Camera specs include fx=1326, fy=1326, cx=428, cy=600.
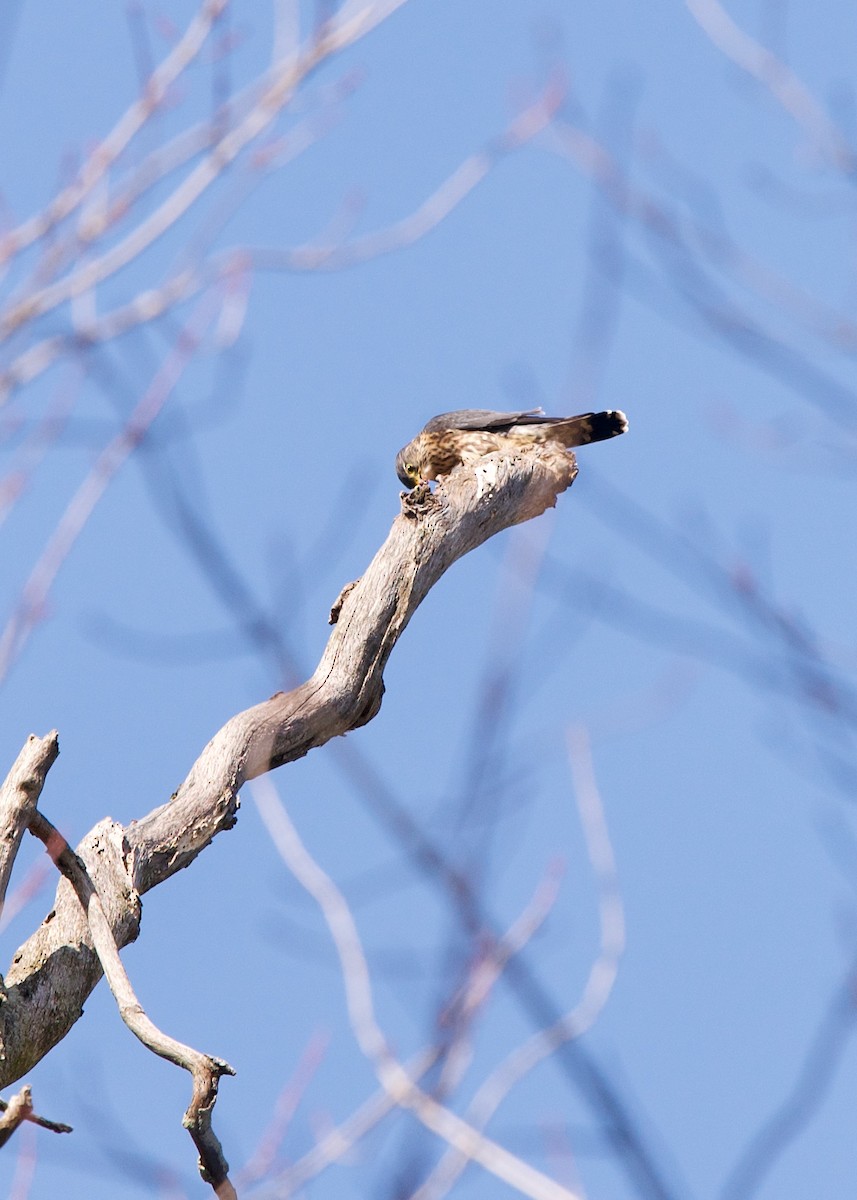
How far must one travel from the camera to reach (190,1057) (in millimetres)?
1493

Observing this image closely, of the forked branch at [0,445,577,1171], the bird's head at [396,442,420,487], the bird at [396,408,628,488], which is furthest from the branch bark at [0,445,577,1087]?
the bird's head at [396,442,420,487]

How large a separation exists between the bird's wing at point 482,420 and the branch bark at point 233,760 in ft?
6.46

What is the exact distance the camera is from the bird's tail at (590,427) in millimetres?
4539

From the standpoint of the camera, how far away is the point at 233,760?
6.79 feet

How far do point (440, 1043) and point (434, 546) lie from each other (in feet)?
3.05

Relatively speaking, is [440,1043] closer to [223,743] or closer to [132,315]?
[223,743]

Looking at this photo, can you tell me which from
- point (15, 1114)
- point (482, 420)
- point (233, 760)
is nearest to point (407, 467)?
point (482, 420)

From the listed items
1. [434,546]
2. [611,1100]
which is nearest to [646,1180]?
[611,1100]

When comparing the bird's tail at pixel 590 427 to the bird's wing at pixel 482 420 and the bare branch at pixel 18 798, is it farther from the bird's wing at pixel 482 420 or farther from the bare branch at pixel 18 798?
the bare branch at pixel 18 798

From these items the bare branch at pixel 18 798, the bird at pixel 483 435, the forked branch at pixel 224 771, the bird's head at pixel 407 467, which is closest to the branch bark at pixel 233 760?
the forked branch at pixel 224 771

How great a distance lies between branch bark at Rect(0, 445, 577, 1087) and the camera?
1.78m

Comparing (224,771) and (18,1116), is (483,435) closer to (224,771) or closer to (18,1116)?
(224,771)

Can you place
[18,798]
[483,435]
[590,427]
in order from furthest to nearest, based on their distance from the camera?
[483,435], [590,427], [18,798]

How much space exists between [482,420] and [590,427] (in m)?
0.59
